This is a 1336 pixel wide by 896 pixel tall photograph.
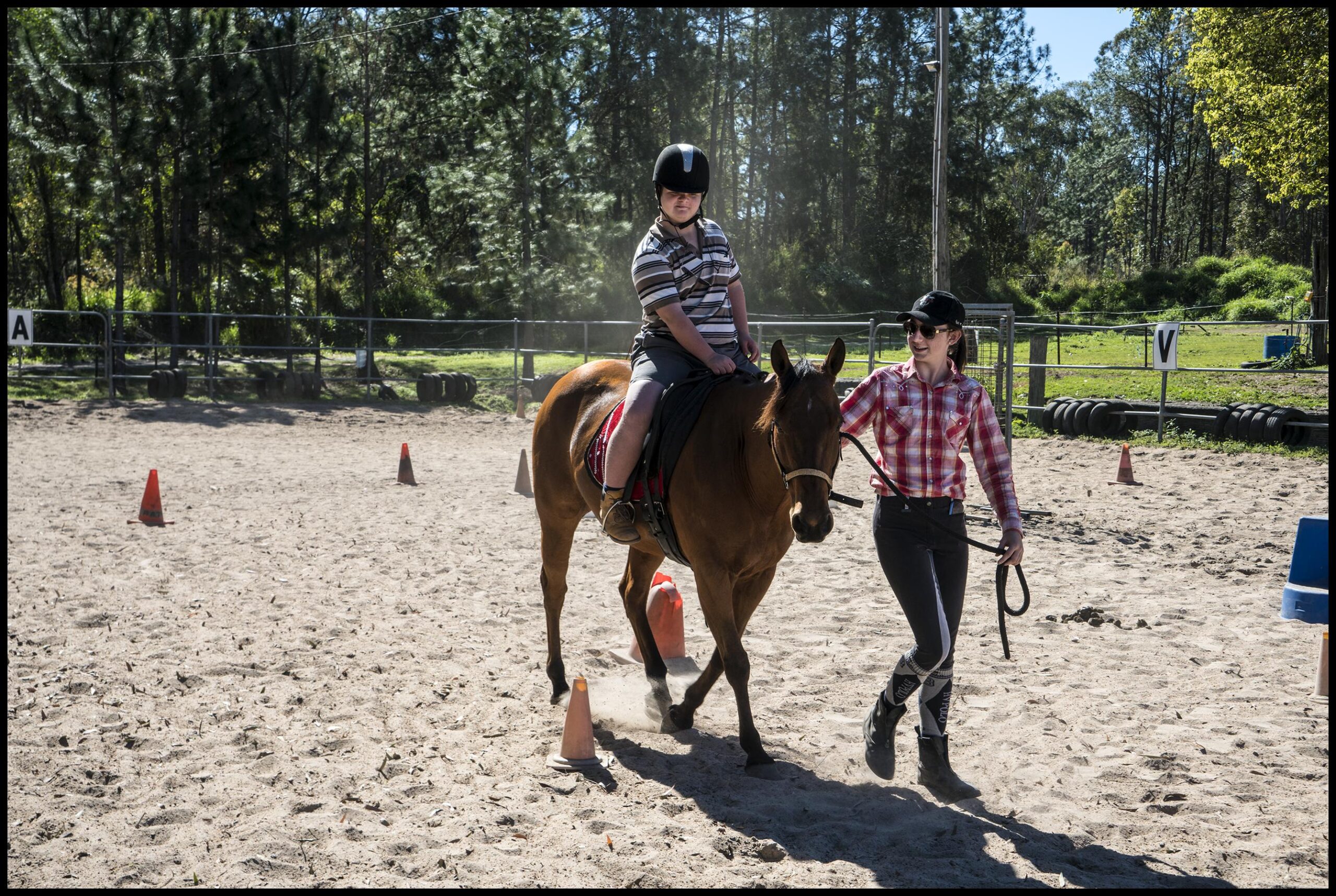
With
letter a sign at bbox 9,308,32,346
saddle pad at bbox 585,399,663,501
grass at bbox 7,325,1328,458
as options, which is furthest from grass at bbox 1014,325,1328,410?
letter a sign at bbox 9,308,32,346

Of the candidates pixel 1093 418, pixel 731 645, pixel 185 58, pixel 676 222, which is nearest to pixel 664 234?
pixel 676 222

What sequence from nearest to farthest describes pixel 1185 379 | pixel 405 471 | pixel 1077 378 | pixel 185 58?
1. pixel 405 471
2. pixel 1185 379
3. pixel 1077 378
4. pixel 185 58

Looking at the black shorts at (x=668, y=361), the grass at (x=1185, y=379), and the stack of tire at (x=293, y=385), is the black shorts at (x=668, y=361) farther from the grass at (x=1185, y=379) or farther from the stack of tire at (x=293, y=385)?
the stack of tire at (x=293, y=385)

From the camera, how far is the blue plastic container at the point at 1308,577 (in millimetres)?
6078

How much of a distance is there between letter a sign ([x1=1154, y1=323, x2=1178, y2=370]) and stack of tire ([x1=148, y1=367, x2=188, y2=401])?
702 inches

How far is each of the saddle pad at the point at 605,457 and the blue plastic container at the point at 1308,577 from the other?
13.4 ft

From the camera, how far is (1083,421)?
51.0 ft

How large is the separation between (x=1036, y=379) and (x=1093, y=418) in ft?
5.89

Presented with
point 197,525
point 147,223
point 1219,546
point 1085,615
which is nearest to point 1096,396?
point 1219,546

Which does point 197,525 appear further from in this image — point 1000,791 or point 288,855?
point 1000,791

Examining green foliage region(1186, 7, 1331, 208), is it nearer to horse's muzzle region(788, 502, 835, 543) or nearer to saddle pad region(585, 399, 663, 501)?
saddle pad region(585, 399, 663, 501)

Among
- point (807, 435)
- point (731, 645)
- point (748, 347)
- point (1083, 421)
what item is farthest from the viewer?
point (1083, 421)

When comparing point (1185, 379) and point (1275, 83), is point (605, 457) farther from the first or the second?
point (1275, 83)

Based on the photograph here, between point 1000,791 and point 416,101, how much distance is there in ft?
125
